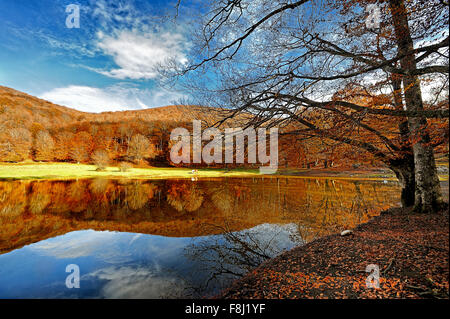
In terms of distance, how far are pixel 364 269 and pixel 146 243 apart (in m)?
6.46

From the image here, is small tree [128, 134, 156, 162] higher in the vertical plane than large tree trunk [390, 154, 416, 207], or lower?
higher

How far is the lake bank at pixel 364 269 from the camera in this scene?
199 cm

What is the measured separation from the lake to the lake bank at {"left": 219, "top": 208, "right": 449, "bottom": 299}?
111cm

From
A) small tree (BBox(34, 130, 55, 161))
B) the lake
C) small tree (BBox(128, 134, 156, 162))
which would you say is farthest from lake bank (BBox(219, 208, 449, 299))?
small tree (BBox(34, 130, 55, 161))

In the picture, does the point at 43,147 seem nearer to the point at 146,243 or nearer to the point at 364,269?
the point at 146,243

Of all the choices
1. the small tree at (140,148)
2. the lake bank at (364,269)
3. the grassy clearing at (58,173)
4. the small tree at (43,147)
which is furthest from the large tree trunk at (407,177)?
the small tree at (43,147)

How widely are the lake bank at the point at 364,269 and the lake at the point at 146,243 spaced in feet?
3.63

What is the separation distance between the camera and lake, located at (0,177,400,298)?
4.19 metres

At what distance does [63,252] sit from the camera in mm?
5785

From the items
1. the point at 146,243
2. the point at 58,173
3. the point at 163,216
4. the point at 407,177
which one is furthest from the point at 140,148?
the point at 407,177

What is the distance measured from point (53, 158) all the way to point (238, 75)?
6620 cm

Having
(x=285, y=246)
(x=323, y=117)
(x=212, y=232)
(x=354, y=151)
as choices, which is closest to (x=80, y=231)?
(x=212, y=232)

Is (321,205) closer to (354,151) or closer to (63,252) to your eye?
(354,151)

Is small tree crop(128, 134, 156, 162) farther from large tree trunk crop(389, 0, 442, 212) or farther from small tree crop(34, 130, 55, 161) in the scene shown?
large tree trunk crop(389, 0, 442, 212)
